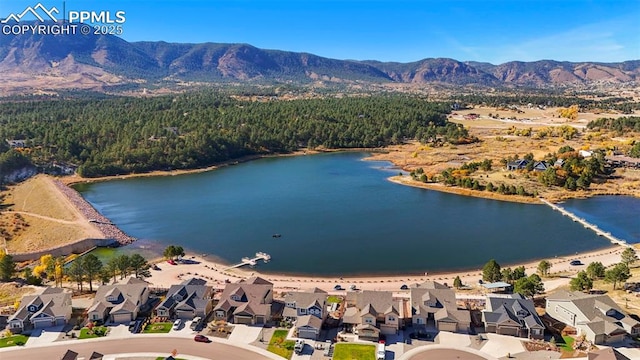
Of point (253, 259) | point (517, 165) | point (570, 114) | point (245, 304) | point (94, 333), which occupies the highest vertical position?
point (570, 114)

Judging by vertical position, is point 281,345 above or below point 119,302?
below

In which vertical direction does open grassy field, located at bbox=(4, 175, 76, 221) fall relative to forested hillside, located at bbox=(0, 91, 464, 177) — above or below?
below

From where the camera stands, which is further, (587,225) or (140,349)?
(587,225)

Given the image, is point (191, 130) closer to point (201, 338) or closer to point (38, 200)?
point (38, 200)

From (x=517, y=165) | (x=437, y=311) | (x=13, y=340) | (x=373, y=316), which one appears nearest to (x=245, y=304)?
(x=373, y=316)

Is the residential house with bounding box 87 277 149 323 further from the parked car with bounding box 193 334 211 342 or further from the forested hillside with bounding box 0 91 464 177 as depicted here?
the forested hillside with bounding box 0 91 464 177

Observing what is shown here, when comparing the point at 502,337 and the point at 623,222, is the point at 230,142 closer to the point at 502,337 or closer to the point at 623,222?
the point at 623,222

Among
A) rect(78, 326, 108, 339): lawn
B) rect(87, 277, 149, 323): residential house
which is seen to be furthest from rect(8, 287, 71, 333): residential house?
rect(78, 326, 108, 339): lawn
